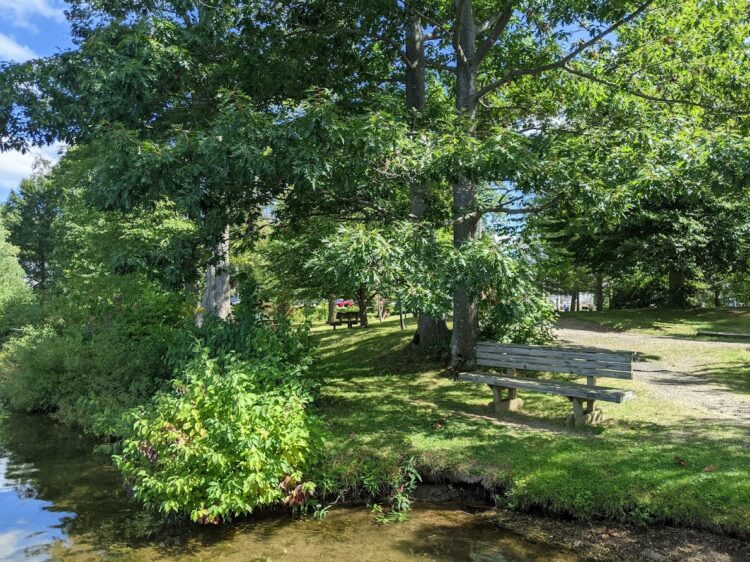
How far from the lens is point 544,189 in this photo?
823 centimetres

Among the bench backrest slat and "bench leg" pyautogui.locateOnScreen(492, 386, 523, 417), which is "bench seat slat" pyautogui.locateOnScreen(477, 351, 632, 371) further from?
"bench leg" pyautogui.locateOnScreen(492, 386, 523, 417)

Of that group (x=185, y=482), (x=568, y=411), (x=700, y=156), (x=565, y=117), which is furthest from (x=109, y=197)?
(x=565, y=117)

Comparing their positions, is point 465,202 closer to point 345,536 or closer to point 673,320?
point 345,536

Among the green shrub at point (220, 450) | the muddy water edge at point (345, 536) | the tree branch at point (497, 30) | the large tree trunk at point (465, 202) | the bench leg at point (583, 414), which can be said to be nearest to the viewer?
the muddy water edge at point (345, 536)

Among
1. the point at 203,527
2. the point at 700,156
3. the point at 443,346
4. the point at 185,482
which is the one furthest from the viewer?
the point at 443,346

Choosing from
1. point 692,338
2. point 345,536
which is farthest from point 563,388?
point 692,338

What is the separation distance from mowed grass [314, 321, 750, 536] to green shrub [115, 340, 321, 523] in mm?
884

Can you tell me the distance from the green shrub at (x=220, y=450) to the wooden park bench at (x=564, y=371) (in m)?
3.29

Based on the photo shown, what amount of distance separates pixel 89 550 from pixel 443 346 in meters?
7.93

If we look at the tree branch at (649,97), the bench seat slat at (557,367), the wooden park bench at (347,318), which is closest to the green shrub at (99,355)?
the bench seat slat at (557,367)

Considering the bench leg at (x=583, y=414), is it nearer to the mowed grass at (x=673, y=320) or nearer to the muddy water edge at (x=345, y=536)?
the muddy water edge at (x=345, y=536)

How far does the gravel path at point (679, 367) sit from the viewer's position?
8.46 meters

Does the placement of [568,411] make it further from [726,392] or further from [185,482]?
[185,482]

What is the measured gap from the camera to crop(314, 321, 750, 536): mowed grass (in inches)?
213
